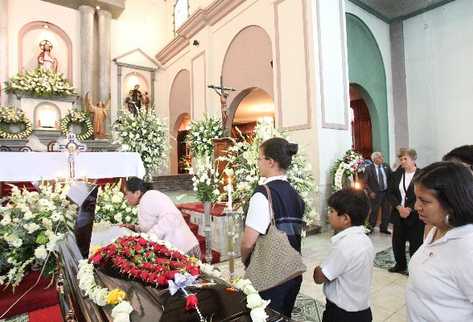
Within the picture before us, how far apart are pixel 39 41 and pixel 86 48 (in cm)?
142

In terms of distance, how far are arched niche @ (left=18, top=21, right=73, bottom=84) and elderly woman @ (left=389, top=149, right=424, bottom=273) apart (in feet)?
35.0

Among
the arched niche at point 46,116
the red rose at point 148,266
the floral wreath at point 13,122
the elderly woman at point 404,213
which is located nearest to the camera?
the red rose at point 148,266

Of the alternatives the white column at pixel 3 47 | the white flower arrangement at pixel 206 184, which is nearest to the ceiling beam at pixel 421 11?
the white flower arrangement at pixel 206 184

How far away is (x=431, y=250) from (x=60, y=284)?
1.74 m

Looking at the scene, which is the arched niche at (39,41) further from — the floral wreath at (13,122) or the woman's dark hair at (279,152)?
the woman's dark hair at (279,152)

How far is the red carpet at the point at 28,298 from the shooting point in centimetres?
244

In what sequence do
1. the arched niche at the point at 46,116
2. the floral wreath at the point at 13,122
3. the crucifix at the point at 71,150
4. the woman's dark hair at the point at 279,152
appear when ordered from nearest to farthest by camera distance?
the woman's dark hair at the point at 279,152
the crucifix at the point at 71,150
the floral wreath at the point at 13,122
the arched niche at the point at 46,116

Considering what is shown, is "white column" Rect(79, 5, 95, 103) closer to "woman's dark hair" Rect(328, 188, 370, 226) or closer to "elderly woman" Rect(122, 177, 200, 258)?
"elderly woman" Rect(122, 177, 200, 258)

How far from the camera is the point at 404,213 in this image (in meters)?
3.31

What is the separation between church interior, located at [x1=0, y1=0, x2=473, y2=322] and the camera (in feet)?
4.89

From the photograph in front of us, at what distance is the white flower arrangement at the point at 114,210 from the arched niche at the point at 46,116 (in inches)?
295

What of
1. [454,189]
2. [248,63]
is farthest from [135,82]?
[454,189]

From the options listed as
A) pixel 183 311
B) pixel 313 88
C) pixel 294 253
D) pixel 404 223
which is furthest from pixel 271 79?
pixel 183 311

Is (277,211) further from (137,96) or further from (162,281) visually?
(137,96)
